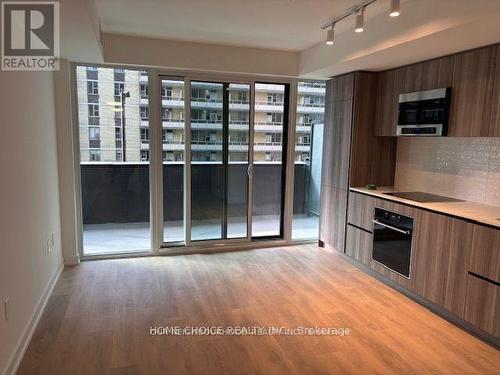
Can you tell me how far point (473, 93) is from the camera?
9.92ft

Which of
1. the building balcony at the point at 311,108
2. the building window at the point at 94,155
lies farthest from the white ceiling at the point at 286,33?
the building window at the point at 94,155

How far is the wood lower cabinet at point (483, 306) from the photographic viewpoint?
2584 mm

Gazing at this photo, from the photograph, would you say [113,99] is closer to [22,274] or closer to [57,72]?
[57,72]

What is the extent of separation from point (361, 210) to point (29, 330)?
3215mm

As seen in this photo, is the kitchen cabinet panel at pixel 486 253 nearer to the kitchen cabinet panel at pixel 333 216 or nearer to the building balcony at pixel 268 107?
the kitchen cabinet panel at pixel 333 216

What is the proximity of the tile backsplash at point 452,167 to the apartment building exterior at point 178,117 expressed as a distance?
1379 mm

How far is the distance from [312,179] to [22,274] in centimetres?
375

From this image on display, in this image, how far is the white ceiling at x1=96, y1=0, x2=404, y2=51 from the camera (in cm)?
297

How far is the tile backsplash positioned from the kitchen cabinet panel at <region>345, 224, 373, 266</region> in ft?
2.48

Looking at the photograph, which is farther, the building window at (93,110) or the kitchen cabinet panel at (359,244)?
the building window at (93,110)

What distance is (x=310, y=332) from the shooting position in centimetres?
284

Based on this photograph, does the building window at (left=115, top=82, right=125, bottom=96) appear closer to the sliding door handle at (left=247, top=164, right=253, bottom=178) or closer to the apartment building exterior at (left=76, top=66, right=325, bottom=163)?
the apartment building exterior at (left=76, top=66, right=325, bottom=163)

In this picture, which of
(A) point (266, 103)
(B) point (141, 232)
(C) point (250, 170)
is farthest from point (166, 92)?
(B) point (141, 232)

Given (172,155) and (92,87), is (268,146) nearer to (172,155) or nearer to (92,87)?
(172,155)
